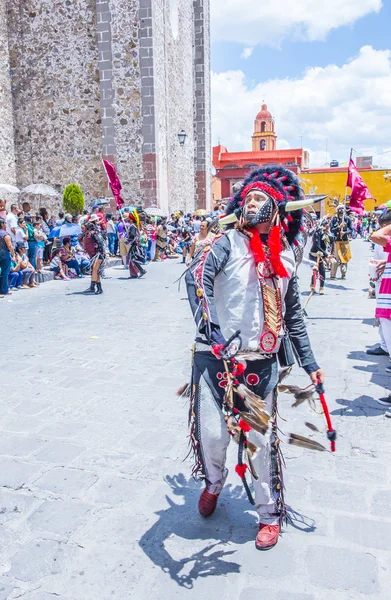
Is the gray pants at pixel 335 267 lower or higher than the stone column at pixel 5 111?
lower

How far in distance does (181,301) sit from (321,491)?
7.07 metres

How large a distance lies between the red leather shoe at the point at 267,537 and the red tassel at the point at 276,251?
1315 millimetres

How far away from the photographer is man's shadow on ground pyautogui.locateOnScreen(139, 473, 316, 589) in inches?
100

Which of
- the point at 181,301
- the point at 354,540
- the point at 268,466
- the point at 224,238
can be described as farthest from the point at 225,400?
the point at 181,301

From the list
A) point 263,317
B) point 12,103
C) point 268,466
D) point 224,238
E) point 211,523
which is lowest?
point 211,523

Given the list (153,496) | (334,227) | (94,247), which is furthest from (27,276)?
(153,496)

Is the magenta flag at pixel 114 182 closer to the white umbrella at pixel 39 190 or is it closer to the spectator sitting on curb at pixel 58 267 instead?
the white umbrella at pixel 39 190

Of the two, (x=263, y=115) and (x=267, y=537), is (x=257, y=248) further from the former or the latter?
(x=263, y=115)

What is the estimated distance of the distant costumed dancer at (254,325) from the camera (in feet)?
8.66

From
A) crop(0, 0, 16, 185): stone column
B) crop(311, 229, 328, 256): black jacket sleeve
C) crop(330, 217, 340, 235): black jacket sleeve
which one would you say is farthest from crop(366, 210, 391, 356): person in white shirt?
crop(0, 0, 16, 185): stone column

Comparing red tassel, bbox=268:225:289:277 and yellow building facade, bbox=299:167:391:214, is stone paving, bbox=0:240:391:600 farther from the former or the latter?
yellow building facade, bbox=299:167:391:214

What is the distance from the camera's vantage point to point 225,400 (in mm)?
2521

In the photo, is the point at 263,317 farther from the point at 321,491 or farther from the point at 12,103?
the point at 12,103

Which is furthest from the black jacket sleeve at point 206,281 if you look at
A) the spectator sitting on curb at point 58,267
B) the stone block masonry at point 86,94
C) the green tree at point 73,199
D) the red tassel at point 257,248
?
the stone block masonry at point 86,94
